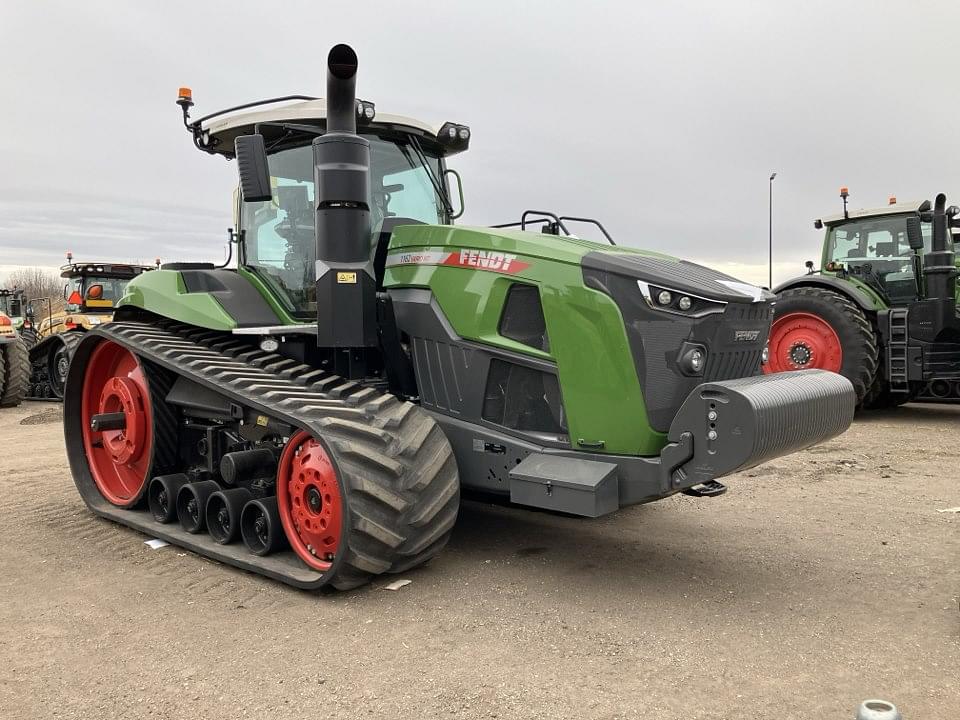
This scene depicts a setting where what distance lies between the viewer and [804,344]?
10781mm

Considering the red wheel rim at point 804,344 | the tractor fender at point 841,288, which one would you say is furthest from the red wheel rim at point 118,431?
the tractor fender at point 841,288

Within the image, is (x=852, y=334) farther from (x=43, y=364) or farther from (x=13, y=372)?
(x=43, y=364)

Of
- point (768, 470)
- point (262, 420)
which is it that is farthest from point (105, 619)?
point (768, 470)

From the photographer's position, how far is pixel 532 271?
4.32 meters

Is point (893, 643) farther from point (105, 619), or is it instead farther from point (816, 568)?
point (105, 619)

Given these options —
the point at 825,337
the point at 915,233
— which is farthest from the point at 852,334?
the point at 915,233

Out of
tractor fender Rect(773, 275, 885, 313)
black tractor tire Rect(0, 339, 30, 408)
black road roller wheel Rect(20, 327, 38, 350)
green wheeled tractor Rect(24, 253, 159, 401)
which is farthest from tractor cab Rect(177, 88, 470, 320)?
black road roller wheel Rect(20, 327, 38, 350)

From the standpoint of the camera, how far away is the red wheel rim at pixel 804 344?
10.5m

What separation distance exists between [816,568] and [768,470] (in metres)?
Result: 2.94

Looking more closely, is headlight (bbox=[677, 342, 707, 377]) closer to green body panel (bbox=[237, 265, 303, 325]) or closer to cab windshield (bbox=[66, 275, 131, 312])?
green body panel (bbox=[237, 265, 303, 325])

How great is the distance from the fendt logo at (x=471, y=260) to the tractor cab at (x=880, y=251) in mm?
7731

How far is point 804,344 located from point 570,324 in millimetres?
7556

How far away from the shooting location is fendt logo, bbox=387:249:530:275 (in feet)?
14.4

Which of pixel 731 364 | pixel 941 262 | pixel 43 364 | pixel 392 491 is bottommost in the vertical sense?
pixel 43 364
